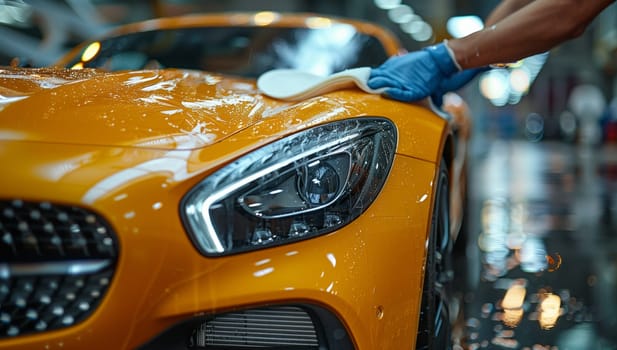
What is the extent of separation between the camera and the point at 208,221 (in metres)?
1.71

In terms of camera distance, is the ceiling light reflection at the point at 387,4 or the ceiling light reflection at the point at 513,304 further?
the ceiling light reflection at the point at 387,4

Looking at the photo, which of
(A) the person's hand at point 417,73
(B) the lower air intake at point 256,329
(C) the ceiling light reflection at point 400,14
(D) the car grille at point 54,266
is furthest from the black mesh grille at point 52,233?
(C) the ceiling light reflection at point 400,14

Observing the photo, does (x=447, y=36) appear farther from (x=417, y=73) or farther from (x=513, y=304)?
(x=513, y=304)

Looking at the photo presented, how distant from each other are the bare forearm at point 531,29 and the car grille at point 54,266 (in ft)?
5.52

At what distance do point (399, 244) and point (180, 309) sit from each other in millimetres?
564

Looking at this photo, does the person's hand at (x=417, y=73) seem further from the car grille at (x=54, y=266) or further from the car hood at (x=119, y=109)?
the car grille at (x=54, y=266)

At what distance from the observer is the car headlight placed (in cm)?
172

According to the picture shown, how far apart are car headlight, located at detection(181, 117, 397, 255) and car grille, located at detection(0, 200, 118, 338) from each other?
0.63 ft

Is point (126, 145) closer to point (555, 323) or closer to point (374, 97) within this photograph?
point (374, 97)

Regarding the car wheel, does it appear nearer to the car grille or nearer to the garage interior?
the garage interior

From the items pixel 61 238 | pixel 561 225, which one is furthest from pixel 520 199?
pixel 61 238

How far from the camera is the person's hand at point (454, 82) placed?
10.2 feet

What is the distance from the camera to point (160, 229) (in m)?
1.65

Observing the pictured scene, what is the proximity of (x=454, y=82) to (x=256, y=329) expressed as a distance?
1.86 m
